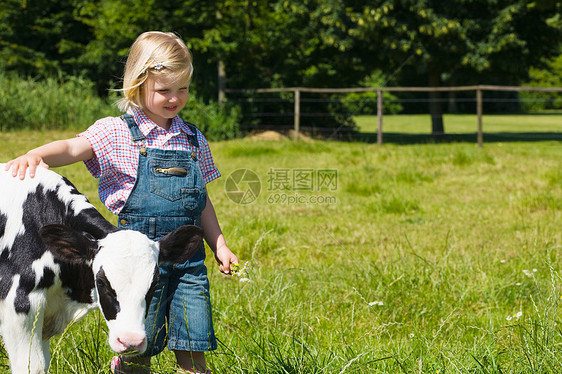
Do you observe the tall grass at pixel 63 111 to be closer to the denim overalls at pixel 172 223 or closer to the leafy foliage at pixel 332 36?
the leafy foliage at pixel 332 36

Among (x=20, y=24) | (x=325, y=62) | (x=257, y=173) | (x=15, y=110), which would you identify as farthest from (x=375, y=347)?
(x=20, y=24)

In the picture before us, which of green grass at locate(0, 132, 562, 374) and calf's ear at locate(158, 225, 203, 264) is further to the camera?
green grass at locate(0, 132, 562, 374)

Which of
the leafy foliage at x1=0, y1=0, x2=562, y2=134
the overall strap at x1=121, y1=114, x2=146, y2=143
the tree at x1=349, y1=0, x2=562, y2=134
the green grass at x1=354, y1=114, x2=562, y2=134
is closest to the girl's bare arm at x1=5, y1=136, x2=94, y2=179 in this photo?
the overall strap at x1=121, y1=114, x2=146, y2=143

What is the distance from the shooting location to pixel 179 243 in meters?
2.05

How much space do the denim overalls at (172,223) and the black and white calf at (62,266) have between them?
0.81 feet

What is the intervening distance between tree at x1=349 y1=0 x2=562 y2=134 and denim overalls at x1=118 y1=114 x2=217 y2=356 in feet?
44.8

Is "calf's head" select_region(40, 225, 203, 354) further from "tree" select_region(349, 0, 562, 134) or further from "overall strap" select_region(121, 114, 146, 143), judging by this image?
"tree" select_region(349, 0, 562, 134)

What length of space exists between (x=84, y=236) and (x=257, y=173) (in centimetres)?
686

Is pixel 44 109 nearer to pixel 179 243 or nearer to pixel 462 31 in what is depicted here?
pixel 462 31

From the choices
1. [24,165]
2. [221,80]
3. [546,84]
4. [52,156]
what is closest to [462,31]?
[221,80]

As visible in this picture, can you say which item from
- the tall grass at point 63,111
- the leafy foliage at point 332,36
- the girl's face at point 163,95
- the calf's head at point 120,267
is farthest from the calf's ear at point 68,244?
the leafy foliage at point 332,36

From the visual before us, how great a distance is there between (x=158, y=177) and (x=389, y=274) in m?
1.72

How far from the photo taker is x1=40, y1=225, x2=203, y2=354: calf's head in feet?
5.68

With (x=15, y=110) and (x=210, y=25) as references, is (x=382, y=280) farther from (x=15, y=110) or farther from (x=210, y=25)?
(x=210, y=25)
